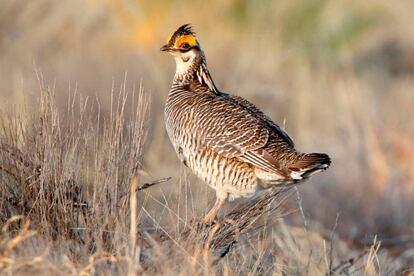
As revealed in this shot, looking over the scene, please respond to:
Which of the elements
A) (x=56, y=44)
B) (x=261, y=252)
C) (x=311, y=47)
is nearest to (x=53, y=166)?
(x=261, y=252)

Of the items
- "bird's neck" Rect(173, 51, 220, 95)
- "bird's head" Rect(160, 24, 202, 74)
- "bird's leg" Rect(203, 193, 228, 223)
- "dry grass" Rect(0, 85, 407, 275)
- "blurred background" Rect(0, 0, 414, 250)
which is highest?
"bird's head" Rect(160, 24, 202, 74)

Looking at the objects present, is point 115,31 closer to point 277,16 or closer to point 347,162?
point 277,16

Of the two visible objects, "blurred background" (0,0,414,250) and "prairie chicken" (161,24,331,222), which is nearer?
"prairie chicken" (161,24,331,222)

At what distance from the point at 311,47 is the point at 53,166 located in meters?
10.5

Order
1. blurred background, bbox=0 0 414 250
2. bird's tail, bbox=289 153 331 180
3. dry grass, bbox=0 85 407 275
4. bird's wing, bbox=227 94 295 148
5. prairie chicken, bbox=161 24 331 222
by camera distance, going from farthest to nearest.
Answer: blurred background, bbox=0 0 414 250
bird's wing, bbox=227 94 295 148
prairie chicken, bbox=161 24 331 222
bird's tail, bbox=289 153 331 180
dry grass, bbox=0 85 407 275

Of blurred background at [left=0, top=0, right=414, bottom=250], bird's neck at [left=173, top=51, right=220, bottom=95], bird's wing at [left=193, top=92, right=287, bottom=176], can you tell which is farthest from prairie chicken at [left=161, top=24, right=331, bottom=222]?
blurred background at [left=0, top=0, right=414, bottom=250]

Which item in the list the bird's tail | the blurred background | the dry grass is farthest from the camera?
the blurred background

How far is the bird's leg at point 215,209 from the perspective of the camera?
17.3 feet

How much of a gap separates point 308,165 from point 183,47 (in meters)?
1.29

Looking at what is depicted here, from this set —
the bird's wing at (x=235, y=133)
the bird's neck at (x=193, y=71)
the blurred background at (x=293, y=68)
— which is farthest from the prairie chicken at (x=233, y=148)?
the blurred background at (x=293, y=68)

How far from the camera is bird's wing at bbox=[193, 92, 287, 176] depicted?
18.3ft

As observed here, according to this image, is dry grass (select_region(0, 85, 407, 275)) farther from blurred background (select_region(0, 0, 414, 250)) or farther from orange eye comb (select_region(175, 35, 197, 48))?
blurred background (select_region(0, 0, 414, 250))

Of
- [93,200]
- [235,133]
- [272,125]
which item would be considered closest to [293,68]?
[272,125]

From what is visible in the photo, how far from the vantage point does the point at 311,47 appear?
15047 mm
